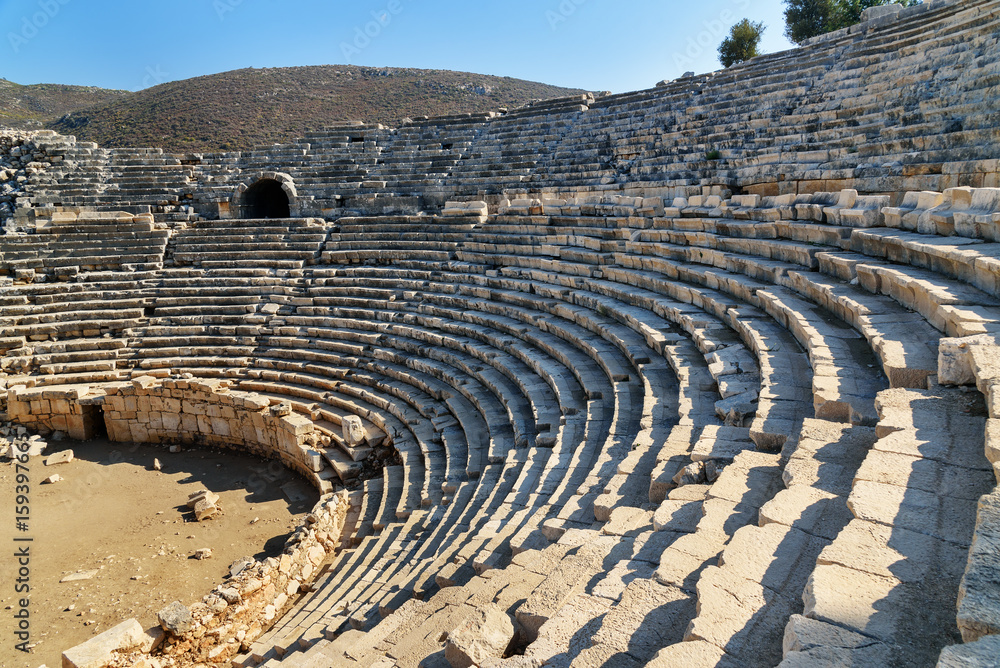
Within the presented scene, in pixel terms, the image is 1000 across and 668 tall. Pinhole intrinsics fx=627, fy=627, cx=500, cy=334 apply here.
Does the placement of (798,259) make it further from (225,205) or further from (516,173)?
(225,205)

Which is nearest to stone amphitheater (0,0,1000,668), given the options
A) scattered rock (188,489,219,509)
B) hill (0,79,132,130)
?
scattered rock (188,489,219,509)

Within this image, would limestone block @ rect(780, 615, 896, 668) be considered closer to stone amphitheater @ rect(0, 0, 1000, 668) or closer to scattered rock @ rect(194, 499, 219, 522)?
stone amphitheater @ rect(0, 0, 1000, 668)

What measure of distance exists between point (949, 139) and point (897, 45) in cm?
640

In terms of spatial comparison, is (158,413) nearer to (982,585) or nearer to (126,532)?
(126,532)

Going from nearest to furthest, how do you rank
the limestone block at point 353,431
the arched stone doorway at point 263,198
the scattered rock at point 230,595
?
the scattered rock at point 230,595 → the limestone block at point 353,431 → the arched stone doorway at point 263,198

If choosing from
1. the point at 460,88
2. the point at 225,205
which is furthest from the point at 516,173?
the point at 460,88

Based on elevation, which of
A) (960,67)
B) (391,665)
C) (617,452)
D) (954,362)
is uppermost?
(960,67)

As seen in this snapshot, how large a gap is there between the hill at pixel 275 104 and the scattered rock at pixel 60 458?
90.4ft

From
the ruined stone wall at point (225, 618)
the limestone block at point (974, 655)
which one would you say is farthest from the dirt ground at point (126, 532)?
the limestone block at point (974, 655)

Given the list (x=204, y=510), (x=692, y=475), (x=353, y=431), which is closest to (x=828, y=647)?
(x=692, y=475)

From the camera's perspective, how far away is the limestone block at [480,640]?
2900 millimetres

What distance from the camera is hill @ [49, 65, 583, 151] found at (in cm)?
3803

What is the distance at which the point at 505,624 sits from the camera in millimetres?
3072

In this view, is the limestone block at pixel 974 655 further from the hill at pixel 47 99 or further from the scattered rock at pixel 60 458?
the hill at pixel 47 99
